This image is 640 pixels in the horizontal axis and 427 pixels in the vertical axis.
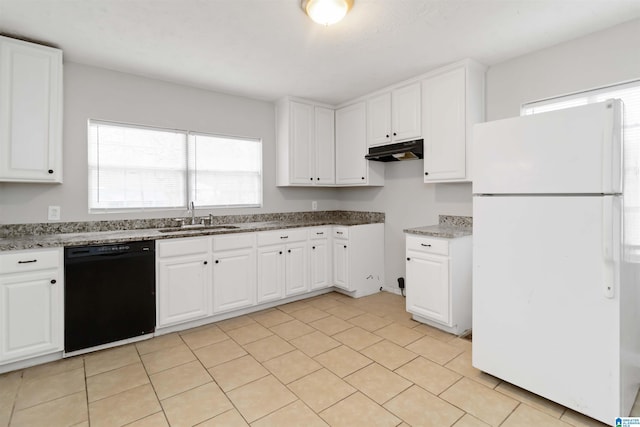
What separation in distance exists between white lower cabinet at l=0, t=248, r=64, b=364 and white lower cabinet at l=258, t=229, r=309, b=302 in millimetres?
1634

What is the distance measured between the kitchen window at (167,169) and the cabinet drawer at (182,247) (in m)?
0.67

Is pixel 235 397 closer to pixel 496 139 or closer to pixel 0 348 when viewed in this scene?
pixel 0 348

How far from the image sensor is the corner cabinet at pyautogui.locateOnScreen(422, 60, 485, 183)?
2910 millimetres

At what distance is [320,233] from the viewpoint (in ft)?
12.5

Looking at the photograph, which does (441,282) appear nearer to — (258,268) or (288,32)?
(258,268)

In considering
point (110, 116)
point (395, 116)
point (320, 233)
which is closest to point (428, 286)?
point (320, 233)

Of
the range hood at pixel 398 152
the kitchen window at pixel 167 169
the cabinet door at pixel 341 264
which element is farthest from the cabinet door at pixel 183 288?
the range hood at pixel 398 152

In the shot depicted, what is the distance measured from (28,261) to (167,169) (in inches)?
56.6

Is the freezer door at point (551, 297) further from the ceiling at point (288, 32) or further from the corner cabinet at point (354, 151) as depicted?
the corner cabinet at point (354, 151)

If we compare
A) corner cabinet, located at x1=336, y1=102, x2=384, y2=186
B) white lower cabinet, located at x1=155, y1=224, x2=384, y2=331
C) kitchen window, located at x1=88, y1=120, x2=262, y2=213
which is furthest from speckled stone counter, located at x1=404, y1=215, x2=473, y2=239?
kitchen window, located at x1=88, y1=120, x2=262, y2=213

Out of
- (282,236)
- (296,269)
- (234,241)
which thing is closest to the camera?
(234,241)

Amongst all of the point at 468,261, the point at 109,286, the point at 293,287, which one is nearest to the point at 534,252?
the point at 468,261

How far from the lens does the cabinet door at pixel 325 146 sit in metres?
4.14

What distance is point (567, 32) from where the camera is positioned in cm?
242
